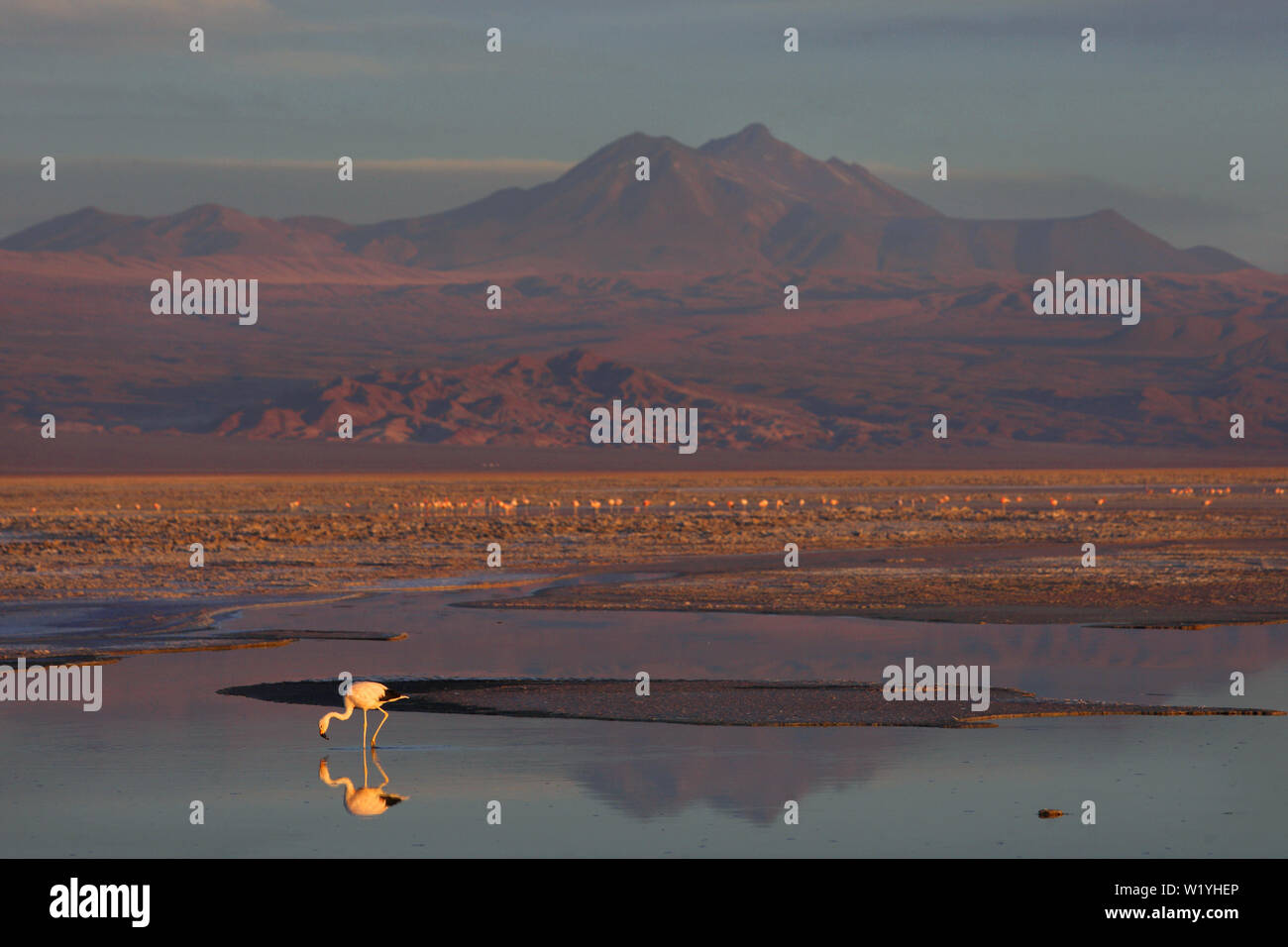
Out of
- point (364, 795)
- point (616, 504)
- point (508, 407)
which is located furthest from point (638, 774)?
point (508, 407)

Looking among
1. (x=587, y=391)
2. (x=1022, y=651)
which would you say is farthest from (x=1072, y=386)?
(x=1022, y=651)

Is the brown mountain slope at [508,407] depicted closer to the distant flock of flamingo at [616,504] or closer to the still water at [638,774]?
the distant flock of flamingo at [616,504]

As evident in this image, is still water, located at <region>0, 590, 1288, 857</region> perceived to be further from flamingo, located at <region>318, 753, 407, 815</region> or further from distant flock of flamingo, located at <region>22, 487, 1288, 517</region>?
distant flock of flamingo, located at <region>22, 487, 1288, 517</region>

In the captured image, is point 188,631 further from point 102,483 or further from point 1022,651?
point 102,483

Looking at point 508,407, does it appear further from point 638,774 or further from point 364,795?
point 364,795

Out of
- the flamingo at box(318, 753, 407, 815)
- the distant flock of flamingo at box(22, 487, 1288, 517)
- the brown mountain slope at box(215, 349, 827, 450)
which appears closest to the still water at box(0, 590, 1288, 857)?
the flamingo at box(318, 753, 407, 815)

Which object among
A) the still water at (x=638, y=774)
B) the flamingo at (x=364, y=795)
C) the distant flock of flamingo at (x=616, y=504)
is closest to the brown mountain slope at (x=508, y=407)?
the distant flock of flamingo at (x=616, y=504)
